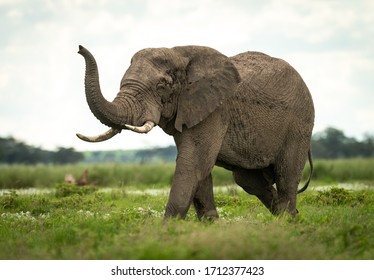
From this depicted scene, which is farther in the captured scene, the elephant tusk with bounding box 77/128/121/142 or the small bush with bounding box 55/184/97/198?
the small bush with bounding box 55/184/97/198

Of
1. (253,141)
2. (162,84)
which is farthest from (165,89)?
(253,141)

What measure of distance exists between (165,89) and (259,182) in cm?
307

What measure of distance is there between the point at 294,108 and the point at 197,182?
2.46 m

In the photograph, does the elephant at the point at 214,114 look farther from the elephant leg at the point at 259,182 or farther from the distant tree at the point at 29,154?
the distant tree at the point at 29,154

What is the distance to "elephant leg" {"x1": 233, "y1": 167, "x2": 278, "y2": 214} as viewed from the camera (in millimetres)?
11922

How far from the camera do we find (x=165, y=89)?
9758mm

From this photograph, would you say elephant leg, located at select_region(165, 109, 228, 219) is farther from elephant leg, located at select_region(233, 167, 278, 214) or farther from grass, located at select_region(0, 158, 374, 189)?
grass, located at select_region(0, 158, 374, 189)

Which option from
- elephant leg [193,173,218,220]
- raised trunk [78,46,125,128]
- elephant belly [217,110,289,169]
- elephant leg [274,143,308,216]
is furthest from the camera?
elephant leg [274,143,308,216]

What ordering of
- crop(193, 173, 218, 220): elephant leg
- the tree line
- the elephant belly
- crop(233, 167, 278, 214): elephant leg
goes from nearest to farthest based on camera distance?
the elephant belly < crop(193, 173, 218, 220): elephant leg < crop(233, 167, 278, 214): elephant leg < the tree line

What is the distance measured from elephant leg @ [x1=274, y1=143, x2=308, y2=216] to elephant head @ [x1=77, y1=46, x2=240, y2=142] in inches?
72.1

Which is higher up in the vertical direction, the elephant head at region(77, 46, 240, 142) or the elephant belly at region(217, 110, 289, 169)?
the elephant head at region(77, 46, 240, 142)

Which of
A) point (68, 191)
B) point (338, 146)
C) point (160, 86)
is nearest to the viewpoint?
point (160, 86)

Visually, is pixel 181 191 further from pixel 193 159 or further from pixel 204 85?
pixel 204 85

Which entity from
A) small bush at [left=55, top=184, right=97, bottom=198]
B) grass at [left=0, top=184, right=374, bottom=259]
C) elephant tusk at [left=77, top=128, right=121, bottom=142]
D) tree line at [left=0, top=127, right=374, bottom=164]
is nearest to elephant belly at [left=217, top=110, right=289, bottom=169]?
grass at [left=0, top=184, right=374, bottom=259]
